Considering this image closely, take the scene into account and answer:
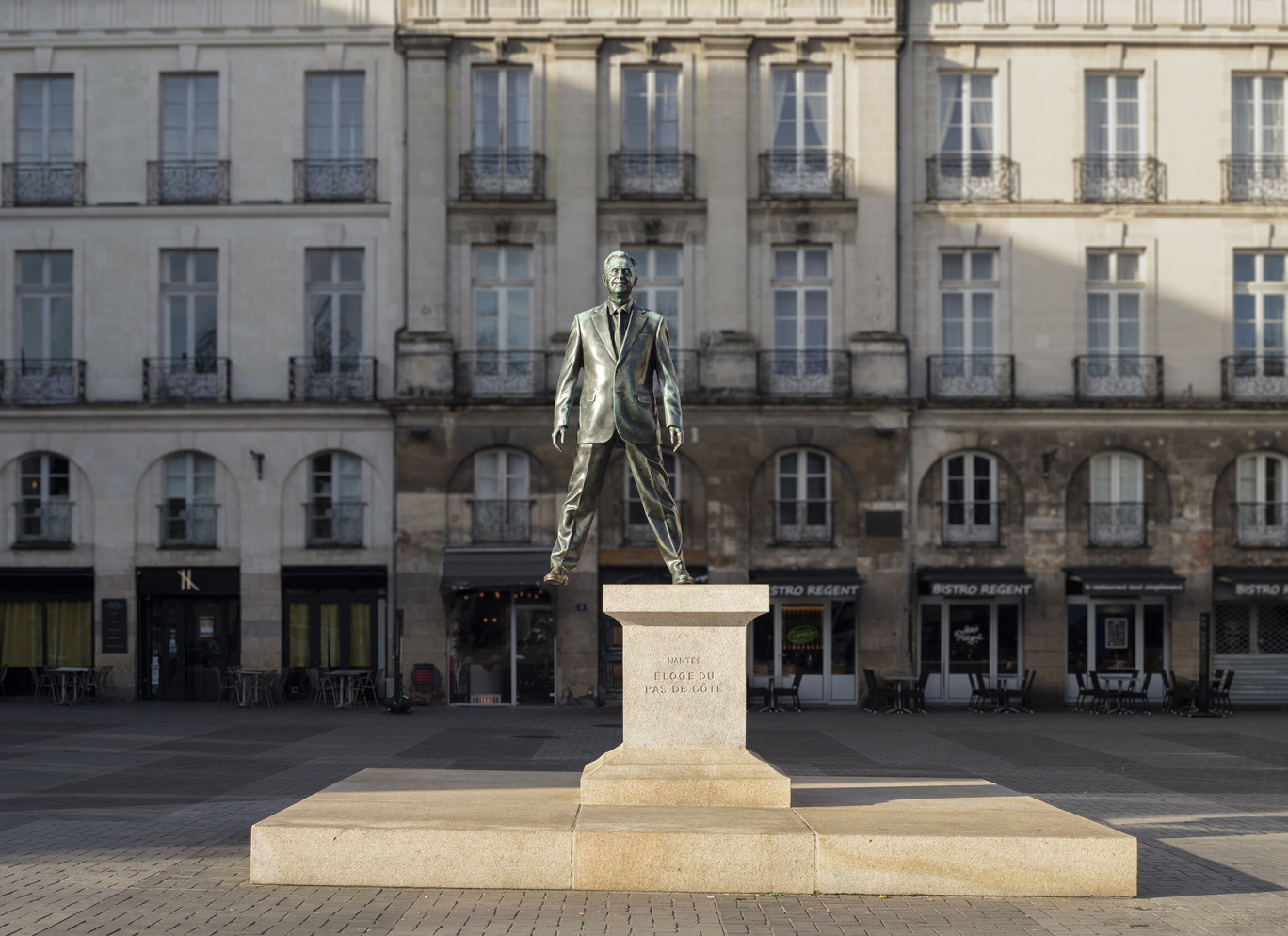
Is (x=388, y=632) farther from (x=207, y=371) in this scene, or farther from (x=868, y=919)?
(x=868, y=919)

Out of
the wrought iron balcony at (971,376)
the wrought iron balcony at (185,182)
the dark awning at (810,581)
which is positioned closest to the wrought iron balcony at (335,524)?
the wrought iron balcony at (185,182)

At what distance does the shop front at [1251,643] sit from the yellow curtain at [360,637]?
61.9ft

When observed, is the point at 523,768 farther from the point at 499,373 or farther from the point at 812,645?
the point at 499,373

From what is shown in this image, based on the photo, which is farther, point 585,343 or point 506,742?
point 506,742

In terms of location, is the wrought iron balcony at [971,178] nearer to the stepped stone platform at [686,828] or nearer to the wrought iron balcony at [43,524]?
the wrought iron balcony at [43,524]

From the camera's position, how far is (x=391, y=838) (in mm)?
9805

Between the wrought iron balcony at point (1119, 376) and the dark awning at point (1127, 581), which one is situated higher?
the wrought iron balcony at point (1119, 376)

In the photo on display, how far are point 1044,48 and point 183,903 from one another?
2712 cm

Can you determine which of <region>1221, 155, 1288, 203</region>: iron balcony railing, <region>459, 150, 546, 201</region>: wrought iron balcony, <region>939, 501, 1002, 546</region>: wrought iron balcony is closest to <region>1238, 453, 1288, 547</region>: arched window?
<region>939, 501, 1002, 546</region>: wrought iron balcony

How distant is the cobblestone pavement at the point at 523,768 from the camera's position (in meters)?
8.96

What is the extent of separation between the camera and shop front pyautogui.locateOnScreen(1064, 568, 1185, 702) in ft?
96.9

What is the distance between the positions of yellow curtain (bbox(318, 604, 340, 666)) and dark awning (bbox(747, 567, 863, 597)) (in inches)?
363

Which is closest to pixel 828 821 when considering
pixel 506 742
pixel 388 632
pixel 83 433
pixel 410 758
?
pixel 410 758

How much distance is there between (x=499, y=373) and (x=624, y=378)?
1806cm
